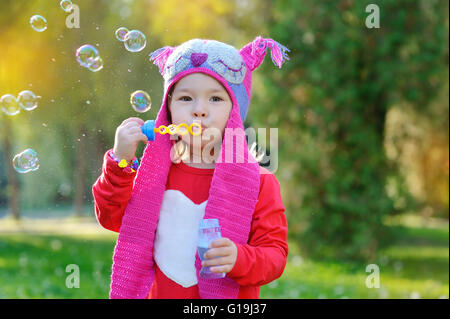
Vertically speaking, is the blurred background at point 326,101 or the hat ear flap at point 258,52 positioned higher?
the blurred background at point 326,101

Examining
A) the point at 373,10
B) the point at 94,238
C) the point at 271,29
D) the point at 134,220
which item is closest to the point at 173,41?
the point at 271,29

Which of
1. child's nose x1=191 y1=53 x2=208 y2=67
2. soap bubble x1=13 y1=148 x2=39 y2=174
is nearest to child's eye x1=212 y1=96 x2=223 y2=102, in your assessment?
child's nose x1=191 y1=53 x2=208 y2=67

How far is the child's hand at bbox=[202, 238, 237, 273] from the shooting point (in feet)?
5.41

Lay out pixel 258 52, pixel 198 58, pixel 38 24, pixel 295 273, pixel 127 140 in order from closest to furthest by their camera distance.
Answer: pixel 127 140, pixel 198 58, pixel 258 52, pixel 38 24, pixel 295 273

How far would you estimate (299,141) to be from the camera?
6680 mm

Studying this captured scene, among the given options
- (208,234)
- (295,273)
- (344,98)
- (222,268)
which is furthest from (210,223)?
(344,98)

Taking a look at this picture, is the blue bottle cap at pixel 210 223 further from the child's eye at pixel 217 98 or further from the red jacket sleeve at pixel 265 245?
the child's eye at pixel 217 98

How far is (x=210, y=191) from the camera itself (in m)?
1.86

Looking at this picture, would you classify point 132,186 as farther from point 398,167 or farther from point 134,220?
point 398,167

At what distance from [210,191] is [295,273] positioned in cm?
441

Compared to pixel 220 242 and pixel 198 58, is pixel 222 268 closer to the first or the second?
pixel 220 242

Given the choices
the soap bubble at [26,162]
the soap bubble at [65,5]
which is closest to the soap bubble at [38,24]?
the soap bubble at [65,5]

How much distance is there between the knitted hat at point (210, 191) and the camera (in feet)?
6.03

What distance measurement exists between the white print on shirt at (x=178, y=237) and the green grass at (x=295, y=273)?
296 centimetres
